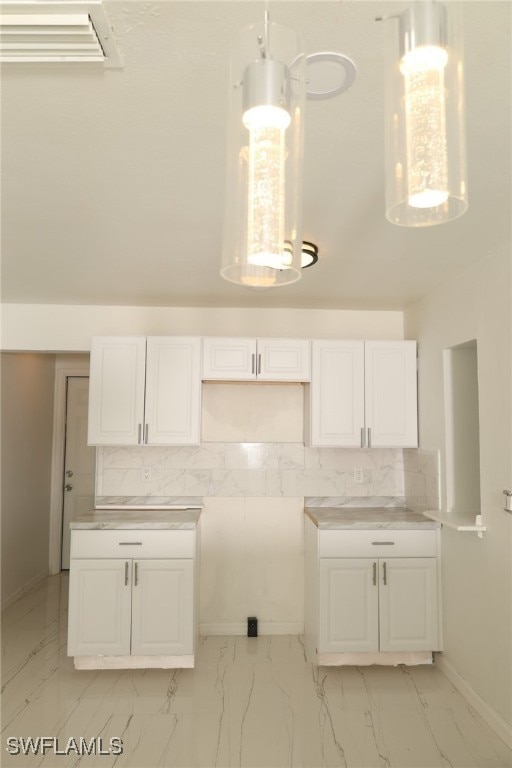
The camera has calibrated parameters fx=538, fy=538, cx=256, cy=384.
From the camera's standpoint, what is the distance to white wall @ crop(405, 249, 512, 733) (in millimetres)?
2803

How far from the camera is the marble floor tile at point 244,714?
2615mm

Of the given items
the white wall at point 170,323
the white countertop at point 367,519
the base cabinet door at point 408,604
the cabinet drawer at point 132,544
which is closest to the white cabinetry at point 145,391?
the white wall at point 170,323

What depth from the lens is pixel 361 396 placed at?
158 inches

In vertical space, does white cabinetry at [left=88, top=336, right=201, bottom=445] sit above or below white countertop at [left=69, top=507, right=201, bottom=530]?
above

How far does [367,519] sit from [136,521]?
1588 millimetres

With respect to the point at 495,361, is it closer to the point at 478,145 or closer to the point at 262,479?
the point at 478,145

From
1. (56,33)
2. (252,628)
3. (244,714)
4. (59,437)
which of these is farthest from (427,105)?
(59,437)

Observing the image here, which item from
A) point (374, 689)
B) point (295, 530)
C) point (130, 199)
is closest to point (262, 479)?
point (295, 530)

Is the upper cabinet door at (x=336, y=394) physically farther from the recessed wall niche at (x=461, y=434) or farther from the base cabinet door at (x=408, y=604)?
the base cabinet door at (x=408, y=604)

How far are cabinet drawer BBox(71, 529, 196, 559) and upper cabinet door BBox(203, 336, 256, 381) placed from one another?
1.16 meters

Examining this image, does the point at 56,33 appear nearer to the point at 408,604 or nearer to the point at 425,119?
the point at 425,119

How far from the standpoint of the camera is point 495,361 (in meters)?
2.92

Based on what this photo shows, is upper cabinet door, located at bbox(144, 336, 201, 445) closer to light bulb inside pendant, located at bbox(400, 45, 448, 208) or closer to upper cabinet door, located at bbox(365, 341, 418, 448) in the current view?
upper cabinet door, located at bbox(365, 341, 418, 448)

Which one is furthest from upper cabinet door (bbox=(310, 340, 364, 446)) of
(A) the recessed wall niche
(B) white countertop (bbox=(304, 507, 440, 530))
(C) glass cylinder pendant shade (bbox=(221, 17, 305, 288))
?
(C) glass cylinder pendant shade (bbox=(221, 17, 305, 288))
